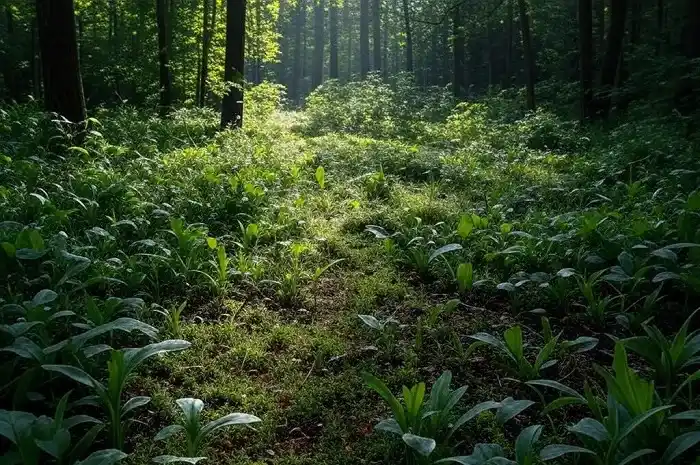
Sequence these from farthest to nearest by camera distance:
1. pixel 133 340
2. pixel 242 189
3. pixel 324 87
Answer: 1. pixel 324 87
2. pixel 242 189
3. pixel 133 340

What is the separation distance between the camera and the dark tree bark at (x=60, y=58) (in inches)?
303

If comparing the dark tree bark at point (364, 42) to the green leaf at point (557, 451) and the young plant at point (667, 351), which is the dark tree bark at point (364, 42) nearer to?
the young plant at point (667, 351)

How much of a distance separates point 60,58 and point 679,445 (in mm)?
8493

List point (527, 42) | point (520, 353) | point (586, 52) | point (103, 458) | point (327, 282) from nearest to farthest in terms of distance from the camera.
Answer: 1. point (103, 458)
2. point (520, 353)
3. point (327, 282)
4. point (586, 52)
5. point (527, 42)

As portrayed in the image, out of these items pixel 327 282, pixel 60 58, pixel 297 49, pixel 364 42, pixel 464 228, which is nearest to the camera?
pixel 327 282

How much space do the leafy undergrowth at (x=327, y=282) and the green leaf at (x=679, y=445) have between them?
0.41 feet

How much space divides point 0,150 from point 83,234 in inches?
125

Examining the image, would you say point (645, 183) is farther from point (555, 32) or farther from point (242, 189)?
point (555, 32)

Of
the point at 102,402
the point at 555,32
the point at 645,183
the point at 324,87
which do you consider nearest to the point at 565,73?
the point at 555,32

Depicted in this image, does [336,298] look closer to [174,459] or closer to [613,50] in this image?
[174,459]

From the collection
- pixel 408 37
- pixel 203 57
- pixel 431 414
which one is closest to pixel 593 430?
pixel 431 414

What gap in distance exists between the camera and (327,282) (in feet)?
15.7

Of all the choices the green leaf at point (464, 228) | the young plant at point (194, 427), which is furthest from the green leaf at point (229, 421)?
the green leaf at point (464, 228)

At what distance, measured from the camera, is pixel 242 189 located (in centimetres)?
635
